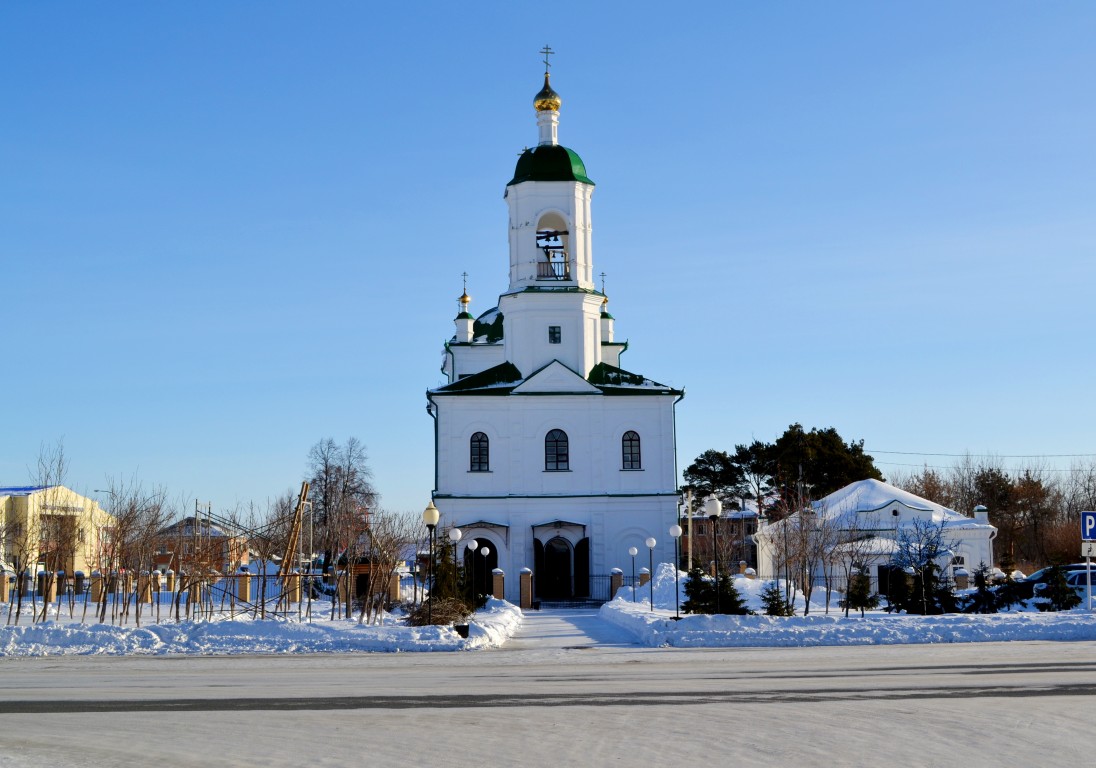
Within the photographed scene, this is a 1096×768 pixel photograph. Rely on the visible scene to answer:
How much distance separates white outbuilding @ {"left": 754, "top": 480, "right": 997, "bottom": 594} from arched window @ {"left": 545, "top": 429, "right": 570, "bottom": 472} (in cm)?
836

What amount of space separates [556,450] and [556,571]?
448 centimetres

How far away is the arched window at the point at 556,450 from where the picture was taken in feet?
144

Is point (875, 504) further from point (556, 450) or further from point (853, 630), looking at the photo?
point (853, 630)

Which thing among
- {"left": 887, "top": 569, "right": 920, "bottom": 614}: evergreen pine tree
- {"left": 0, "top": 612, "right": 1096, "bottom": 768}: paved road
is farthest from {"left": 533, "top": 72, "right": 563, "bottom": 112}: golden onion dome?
{"left": 0, "top": 612, "right": 1096, "bottom": 768}: paved road

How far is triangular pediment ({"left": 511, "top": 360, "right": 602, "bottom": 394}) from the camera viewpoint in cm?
4403

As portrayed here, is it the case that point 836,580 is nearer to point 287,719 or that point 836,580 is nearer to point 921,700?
point 921,700

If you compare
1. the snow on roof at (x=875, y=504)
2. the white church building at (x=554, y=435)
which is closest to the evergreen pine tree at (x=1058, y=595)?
the white church building at (x=554, y=435)

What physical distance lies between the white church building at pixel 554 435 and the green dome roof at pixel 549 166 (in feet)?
0.18

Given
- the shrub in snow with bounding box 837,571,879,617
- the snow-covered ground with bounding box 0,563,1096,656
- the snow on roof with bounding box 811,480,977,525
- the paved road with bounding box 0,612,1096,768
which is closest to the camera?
the paved road with bounding box 0,612,1096,768

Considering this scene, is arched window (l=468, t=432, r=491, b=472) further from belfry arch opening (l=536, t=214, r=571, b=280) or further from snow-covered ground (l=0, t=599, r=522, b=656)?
snow-covered ground (l=0, t=599, r=522, b=656)

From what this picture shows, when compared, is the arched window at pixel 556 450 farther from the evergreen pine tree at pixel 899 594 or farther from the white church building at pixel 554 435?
the evergreen pine tree at pixel 899 594

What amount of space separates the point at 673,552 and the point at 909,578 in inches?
645

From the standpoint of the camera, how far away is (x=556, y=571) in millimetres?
43781

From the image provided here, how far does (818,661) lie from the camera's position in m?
17.2
